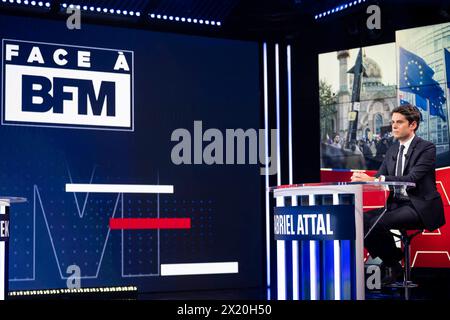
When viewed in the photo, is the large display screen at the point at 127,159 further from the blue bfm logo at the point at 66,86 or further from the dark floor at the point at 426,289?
the dark floor at the point at 426,289

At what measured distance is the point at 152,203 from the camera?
5773 mm

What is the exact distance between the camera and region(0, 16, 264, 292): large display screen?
5355 millimetres

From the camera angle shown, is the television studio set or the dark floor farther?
the television studio set

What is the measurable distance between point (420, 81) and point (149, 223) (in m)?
2.51

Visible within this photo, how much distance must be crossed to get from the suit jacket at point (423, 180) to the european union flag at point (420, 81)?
A: 3.46 feet

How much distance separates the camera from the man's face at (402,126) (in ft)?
14.9

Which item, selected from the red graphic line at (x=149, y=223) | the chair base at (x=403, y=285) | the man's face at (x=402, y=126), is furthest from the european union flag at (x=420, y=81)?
the red graphic line at (x=149, y=223)

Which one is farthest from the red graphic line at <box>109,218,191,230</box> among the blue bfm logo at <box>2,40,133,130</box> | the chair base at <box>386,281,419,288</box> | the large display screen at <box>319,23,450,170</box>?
the chair base at <box>386,281,419,288</box>

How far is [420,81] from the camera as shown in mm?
5562

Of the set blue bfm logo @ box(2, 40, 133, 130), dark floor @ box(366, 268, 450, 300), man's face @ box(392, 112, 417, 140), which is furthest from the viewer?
blue bfm logo @ box(2, 40, 133, 130)

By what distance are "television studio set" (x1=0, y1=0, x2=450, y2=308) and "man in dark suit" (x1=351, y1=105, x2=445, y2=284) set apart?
48 mm

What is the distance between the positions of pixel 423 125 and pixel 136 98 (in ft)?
7.78

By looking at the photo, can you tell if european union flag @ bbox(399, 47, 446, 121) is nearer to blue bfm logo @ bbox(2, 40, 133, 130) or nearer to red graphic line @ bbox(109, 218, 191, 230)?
red graphic line @ bbox(109, 218, 191, 230)

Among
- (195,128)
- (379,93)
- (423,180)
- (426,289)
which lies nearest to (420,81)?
(379,93)
